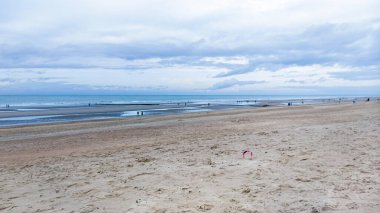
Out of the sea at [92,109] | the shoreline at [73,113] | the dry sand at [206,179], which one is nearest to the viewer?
the dry sand at [206,179]

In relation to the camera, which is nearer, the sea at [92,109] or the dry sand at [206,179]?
the dry sand at [206,179]

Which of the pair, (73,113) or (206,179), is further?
(73,113)

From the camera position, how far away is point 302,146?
10344 mm

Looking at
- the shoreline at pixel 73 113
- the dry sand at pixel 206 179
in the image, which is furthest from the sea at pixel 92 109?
the dry sand at pixel 206 179

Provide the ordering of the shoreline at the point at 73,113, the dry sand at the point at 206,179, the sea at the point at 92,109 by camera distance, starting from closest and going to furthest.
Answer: the dry sand at the point at 206,179, the shoreline at the point at 73,113, the sea at the point at 92,109

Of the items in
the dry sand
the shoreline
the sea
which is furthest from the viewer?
the sea

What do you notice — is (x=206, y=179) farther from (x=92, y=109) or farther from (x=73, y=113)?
(x=92, y=109)

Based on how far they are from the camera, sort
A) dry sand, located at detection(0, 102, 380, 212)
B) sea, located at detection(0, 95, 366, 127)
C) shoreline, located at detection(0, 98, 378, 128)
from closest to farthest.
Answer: dry sand, located at detection(0, 102, 380, 212)
shoreline, located at detection(0, 98, 378, 128)
sea, located at detection(0, 95, 366, 127)

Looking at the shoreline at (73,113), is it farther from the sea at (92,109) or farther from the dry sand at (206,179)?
the dry sand at (206,179)

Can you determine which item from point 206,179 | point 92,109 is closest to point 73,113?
point 92,109

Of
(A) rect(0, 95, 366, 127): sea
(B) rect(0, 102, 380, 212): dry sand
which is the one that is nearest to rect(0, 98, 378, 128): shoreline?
(A) rect(0, 95, 366, 127): sea

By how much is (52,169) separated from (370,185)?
329 inches

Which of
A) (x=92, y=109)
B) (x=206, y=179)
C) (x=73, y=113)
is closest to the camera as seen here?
(x=206, y=179)

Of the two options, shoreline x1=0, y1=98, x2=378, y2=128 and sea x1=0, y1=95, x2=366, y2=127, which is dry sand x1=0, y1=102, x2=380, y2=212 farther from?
sea x1=0, y1=95, x2=366, y2=127
